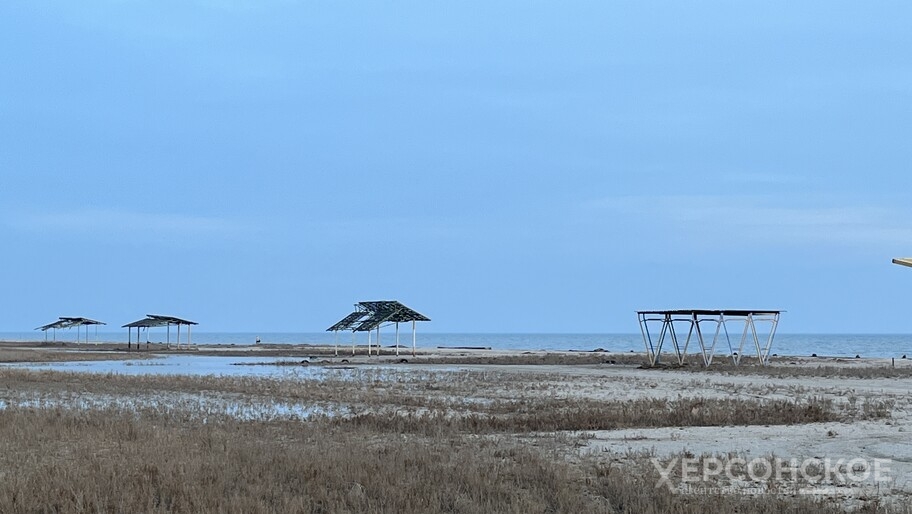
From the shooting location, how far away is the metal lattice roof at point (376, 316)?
58.4 m

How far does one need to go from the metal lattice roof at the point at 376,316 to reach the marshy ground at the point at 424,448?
34.8 m

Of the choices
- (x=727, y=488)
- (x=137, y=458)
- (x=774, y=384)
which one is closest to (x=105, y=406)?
(x=137, y=458)

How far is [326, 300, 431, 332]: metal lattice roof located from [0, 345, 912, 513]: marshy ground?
3483 cm

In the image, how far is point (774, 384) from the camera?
26.1 metres

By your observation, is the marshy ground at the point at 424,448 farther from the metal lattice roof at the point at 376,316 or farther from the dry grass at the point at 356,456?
the metal lattice roof at the point at 376,316

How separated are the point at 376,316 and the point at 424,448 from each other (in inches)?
1915

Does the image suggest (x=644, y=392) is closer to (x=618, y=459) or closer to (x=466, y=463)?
(x=618, y=459)

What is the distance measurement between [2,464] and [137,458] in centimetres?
159

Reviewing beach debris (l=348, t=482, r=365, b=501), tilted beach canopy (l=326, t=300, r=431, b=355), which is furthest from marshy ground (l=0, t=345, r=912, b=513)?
tilted beach canopy (l=326, t=300, r=431, b=355)

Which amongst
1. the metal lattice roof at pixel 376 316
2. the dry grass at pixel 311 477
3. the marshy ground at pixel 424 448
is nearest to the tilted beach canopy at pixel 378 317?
the metal lattice roof at pixel 376 316

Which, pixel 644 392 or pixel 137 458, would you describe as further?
pixel 644 392

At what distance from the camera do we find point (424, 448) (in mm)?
11398

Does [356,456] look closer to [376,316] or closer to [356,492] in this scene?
[356,492]

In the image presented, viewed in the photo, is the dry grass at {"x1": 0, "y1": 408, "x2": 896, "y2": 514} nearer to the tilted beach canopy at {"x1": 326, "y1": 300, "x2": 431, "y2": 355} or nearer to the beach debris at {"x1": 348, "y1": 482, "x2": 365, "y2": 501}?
the beach debris at {"x1": 348, "y1": 482, "x2": 365, "y2": 501}
